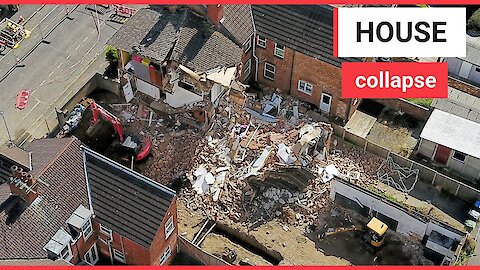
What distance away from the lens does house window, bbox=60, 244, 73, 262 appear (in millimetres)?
45072

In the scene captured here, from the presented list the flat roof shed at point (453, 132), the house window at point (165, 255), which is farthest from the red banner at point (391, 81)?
the house window at point (165, 255)

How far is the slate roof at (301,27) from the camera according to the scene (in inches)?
2211

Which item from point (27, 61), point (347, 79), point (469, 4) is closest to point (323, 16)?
point (347, 79)

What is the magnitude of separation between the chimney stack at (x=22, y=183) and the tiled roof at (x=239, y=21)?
19.4 meters

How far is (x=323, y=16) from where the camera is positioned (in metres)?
56.4

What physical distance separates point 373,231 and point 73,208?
2013cm

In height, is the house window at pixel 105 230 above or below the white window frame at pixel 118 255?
above

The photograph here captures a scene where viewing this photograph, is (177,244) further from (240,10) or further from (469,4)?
(469,4)

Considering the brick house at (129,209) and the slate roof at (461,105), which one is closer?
the brick house at (129,209)

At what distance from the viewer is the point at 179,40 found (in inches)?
2137

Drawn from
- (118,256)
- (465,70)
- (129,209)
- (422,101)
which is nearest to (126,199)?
(129,209)

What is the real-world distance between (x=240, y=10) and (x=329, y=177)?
14.6 metres

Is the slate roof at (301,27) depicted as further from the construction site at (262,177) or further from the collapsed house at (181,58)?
the construction site at (262,177)

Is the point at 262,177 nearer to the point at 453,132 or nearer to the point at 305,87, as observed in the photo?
the point at 305,87
